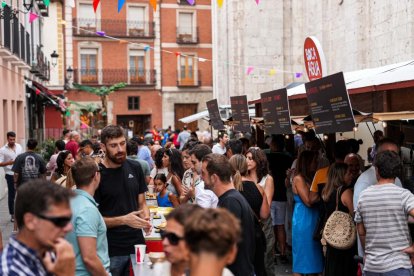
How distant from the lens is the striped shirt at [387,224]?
17.0ft

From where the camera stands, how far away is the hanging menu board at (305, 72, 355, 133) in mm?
6141

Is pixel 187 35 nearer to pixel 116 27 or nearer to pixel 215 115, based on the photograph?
pixel 116 27

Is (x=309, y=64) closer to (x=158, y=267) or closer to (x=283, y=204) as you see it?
(x=283, y=204)

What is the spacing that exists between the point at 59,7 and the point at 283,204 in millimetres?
28706

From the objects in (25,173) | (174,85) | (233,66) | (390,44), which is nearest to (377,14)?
(390,44)

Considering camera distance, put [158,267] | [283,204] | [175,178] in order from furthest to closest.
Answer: [283,204]
[175,178]
[158,267]

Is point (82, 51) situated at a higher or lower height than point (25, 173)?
higher

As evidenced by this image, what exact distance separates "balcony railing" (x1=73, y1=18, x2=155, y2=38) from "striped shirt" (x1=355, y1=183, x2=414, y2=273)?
Answer: 39047 mm

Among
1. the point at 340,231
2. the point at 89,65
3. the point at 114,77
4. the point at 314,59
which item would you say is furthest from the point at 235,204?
the point at 89,65

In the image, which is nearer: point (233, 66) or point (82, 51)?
point (233, 66)

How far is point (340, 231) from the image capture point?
6445mm

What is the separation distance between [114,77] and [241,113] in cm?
3330

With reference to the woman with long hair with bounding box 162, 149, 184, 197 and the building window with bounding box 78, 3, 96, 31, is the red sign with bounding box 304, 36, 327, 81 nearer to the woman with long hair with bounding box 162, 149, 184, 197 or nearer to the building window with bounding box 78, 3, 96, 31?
the woman with long hair with bounding box 162, 149, 184, 197

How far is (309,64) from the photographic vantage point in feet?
49.2
